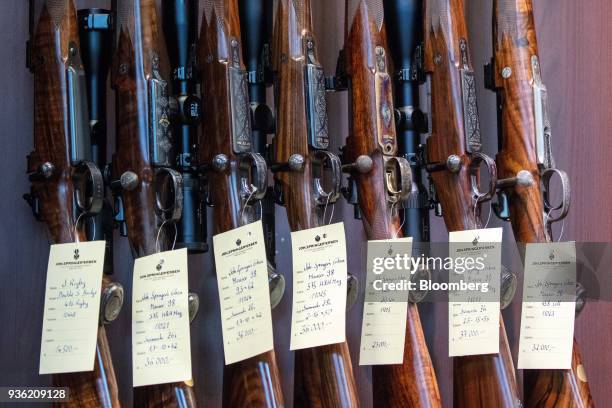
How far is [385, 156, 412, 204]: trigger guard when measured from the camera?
2.10m

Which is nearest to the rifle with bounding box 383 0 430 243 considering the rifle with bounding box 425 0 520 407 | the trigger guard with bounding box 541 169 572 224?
the rifle with bounding box 425 0 520 407

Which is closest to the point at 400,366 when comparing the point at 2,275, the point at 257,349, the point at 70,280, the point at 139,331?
the point at 257,349

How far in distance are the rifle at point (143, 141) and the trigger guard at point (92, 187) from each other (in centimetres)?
5

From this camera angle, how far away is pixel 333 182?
6.72 ft

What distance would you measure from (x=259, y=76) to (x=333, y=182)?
27 centimetres

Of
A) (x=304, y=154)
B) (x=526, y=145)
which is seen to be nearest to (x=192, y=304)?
(x=304, y=154)

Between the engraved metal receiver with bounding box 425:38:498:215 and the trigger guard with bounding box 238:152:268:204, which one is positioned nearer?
the trigger guard with bounding box 238:152:268:204

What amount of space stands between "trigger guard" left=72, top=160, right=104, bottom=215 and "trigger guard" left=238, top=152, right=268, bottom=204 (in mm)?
256

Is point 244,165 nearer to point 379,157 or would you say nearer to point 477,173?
point 379,157

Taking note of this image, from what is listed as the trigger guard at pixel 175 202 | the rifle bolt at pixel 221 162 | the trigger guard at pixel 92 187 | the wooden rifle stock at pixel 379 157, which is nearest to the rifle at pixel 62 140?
the trigger guard at pixel 92 187

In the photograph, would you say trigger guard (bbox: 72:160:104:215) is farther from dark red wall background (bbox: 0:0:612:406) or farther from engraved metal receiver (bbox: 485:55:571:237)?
engraved metal receiver (bbox: 485:55:571:237)

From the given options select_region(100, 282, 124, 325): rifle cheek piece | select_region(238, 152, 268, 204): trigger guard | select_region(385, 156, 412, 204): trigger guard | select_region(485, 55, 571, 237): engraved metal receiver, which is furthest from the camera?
select_region(485, 55, 571, 237): engraved metal receiver

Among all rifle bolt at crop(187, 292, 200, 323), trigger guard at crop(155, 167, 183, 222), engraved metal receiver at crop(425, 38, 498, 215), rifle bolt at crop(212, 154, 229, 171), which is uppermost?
engraved metal receiver at crop(425, 38, 498, 215)

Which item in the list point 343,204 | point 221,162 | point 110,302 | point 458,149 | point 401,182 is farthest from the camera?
point 343,204
